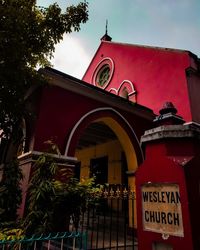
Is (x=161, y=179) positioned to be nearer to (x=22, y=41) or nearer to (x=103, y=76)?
(x=22, y=41)

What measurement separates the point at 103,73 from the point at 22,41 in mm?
10539

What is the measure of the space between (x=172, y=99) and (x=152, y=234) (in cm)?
758

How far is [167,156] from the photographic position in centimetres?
259

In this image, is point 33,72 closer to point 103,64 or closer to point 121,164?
point 121,164

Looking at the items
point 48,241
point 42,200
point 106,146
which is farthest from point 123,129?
point 48,241

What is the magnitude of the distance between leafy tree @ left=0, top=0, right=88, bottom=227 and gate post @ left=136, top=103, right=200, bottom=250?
369 centimetres

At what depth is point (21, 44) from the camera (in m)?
4.98

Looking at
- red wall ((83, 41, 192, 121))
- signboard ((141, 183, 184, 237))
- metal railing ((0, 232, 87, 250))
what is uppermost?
red wall ((83, 41, 192, 121))

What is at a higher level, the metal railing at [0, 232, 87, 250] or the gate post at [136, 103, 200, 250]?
the gate post at [136, 103, 200, 250]

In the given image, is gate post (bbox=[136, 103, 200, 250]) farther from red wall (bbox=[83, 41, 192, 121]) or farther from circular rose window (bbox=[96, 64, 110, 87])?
circular rose window (bbox=[96, 64, 110, 87])

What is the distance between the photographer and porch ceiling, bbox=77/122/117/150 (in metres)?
10.2

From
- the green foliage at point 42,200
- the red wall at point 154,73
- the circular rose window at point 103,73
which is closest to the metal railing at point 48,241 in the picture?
the green foliage at point 42,200

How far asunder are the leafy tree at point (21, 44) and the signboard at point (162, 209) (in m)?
3.76

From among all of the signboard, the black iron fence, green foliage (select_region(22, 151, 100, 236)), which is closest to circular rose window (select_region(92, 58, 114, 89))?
the black iron fence
